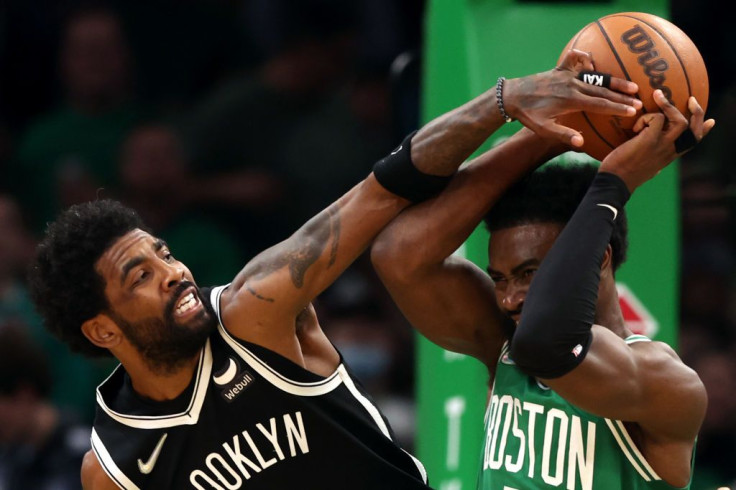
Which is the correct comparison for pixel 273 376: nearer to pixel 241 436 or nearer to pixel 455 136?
pixel 241 436

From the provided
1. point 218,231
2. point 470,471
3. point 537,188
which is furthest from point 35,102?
point 537,188

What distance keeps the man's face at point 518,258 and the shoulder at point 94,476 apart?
1108 millimetres

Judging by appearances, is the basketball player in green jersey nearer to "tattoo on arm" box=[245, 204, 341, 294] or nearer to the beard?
"tattoo on arm" box=[245, 204, 341, 294]

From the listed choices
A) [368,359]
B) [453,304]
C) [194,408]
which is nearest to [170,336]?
[194,408]

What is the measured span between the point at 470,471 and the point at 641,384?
4.78 feet

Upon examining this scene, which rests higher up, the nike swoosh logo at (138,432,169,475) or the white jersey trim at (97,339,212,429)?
the white jersey trim at (97,339,212,429)

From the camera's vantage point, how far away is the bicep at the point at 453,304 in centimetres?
334

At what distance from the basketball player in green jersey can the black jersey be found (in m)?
0.33

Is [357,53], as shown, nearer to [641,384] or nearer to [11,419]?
[11,419]

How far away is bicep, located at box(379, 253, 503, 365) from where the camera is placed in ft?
10.9

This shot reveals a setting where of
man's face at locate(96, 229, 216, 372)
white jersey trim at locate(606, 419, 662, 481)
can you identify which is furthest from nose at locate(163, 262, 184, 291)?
white jersey trim at locate(606, 419, 662, 481)

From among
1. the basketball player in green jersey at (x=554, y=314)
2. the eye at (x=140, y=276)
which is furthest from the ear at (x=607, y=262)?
the eye at (x=140, y=276)

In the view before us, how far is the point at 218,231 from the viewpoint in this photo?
20.7 ft

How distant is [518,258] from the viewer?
10.2ft
